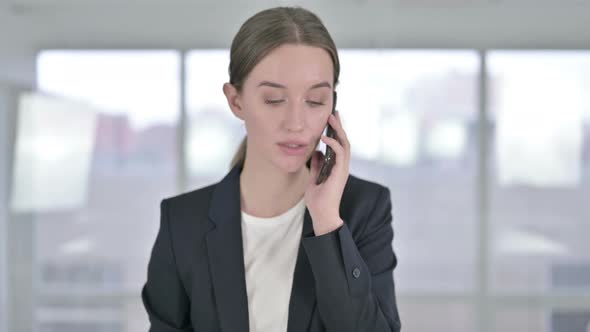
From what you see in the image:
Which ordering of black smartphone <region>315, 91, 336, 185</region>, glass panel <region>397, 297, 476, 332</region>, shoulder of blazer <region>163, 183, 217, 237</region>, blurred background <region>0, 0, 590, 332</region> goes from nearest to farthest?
black smartphone <region>315, 91, 336, 185</region>
shoulder of blazer <region>163, 183, 217, 237</region>
blurred background <region>0, 0, 590, 332</region>
glass panel <region>397, 297, 476, 332</region>

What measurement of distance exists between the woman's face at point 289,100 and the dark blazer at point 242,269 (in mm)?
185

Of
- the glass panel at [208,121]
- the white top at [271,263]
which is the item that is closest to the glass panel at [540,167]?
the glass panel at [208,121]

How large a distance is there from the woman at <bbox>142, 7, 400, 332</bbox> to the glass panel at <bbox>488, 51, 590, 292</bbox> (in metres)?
2.26

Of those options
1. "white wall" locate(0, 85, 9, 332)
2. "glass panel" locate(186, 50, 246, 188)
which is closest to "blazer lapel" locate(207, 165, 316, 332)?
"glass panel" locate(186, 50, 246, 188)

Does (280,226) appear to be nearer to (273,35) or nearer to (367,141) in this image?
(273,35)

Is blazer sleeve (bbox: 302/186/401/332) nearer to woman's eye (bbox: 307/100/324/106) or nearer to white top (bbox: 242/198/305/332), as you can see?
white top (bbox: 242/198/305/332)

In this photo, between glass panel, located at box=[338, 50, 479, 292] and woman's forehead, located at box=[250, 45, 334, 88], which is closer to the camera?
woman's forehead, located at box=[250, 45, 334, 88]

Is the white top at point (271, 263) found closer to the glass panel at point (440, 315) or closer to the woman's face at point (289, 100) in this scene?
the woman's face at point (289, 100)

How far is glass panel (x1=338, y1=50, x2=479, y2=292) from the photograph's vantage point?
3.43m

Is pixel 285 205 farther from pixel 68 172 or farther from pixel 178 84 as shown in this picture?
pixel 68 172

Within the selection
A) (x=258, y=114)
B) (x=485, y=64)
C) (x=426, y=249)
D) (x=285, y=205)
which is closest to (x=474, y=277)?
(x=426, y=249)

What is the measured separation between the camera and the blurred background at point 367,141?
11.1 ft

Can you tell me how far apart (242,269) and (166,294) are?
21cm

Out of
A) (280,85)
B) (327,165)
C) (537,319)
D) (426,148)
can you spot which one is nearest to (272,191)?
(327,165)
